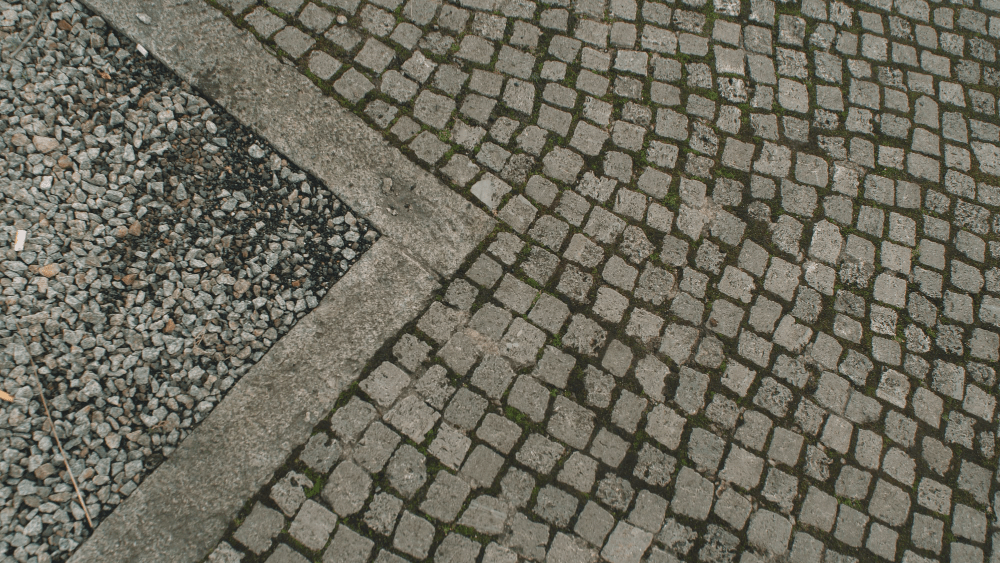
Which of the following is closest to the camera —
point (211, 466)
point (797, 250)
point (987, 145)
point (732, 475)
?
point (211, 466)

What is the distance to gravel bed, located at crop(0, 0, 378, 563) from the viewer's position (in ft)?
9.75

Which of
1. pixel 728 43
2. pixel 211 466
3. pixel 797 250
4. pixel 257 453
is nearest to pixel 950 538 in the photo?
pixel 797 250

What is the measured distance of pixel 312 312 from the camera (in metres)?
3.40

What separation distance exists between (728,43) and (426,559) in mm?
4239

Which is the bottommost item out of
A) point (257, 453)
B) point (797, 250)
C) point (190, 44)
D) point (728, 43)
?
point (257, 453)

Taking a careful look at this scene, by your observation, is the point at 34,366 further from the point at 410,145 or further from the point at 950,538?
the point at 950,538

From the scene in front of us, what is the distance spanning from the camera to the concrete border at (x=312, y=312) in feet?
9.60

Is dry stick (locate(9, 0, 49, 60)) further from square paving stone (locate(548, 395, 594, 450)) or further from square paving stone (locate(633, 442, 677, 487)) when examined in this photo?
square paving stone (locate(633, 442, 677, 487))

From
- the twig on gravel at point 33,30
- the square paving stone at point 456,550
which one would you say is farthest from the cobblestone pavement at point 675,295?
the twig on gravel at point 33,30

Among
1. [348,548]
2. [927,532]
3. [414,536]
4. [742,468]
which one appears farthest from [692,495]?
[348,548]

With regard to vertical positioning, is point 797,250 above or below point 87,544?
above

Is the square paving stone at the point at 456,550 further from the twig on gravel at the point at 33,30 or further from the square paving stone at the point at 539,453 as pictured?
the twig on gravel at the point at 33,30

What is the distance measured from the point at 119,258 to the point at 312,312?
1.17 meters

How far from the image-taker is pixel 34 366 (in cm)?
308
